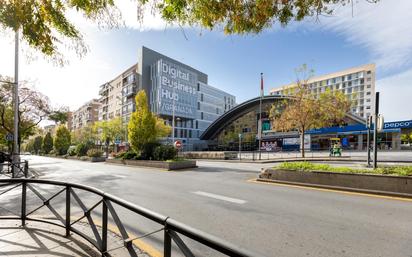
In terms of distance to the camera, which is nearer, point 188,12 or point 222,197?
point 188,12

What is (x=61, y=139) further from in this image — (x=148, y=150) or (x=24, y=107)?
(x=148, y=150)

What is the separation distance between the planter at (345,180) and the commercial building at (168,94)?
50.6 m

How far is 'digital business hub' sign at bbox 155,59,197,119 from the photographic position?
62781mm

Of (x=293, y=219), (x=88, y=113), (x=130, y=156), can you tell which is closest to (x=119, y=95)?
(x=88, y=113)

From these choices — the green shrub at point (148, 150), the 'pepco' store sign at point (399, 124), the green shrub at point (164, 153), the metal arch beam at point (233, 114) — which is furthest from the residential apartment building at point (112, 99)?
the 'pepco' store sign at point (399, 124)

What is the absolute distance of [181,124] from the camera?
236 feet

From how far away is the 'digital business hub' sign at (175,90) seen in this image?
62781 mm

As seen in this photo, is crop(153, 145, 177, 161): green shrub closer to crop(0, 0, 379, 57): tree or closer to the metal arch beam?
crop(0, 0, 379, 57): tree

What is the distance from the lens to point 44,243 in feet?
13.1

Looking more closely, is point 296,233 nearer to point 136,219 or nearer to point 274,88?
point 136,219

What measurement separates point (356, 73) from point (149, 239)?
323 ft

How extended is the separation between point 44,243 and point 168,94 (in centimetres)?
6213

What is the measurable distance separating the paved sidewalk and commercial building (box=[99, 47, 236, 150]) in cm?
5434

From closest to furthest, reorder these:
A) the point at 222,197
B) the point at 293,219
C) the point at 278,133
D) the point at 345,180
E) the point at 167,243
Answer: the point at 167,243, the point at 293,219, the point at 222,197, the point at 345,180, the point at 278,133
